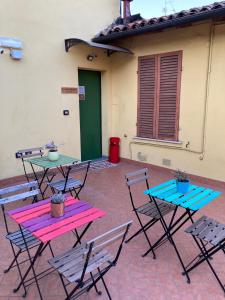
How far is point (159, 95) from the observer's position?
5723mm

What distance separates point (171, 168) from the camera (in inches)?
229

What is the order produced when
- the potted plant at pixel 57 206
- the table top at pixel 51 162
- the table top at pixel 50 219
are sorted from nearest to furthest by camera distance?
the table top at pixel 50 219, the potted plant at pixel 57 206, the table top at pixel 51 162

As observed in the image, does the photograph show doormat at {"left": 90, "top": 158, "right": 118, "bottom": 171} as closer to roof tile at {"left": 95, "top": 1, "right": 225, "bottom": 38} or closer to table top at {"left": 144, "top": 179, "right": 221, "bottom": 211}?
roof tile at {"left": 95, "top": 1, "right": 225, "bottom": 38}

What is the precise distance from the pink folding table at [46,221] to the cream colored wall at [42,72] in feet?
10.00

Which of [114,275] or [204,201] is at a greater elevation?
[204,201]

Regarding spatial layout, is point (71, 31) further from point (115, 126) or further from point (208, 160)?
point (208, 160)

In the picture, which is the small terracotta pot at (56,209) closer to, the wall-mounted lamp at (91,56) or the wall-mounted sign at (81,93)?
the wall-mounted sign at (81,93)

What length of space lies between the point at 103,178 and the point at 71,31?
3.37 m

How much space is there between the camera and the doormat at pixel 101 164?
6.41 metres

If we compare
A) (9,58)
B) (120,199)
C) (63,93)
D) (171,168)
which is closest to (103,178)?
(120,199)

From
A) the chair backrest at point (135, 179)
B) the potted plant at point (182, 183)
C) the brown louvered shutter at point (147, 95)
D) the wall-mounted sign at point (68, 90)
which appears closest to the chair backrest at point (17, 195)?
the chair backrest at point (135, 179)

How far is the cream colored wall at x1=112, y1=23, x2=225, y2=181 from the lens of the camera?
→ 15.9ft

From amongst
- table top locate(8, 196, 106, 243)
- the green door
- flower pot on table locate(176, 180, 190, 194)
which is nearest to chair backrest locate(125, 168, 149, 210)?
flower pot on table locate(176, 180, 190, 194)

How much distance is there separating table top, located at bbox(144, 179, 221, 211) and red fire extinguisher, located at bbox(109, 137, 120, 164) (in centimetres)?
377
